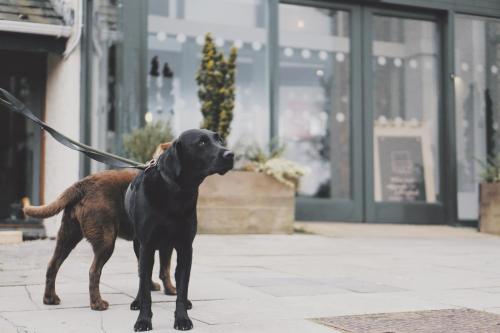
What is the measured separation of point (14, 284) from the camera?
4.57 meters

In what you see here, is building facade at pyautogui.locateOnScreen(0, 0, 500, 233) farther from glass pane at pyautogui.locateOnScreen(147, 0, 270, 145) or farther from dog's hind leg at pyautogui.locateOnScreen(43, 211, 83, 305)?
dog's hind leg at pyautogui.locateOnScreen(43, 211, 83, 305)

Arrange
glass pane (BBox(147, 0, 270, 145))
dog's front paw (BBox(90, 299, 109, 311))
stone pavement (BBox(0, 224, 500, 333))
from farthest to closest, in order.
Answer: glass pane (BBox(147, 0, 270, 145)) → dog's front paw (BBox(90, 299, 109, 311)) → stone pavement (BBox(0, 224, 500, 333))

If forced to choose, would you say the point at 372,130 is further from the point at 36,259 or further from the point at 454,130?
the point at 36,259

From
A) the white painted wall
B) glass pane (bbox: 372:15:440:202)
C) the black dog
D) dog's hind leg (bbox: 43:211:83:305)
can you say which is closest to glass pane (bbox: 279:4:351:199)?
glass pane (bbox: 372:15:440:202)

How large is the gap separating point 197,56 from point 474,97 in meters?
5.06

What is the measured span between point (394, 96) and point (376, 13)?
144 centimetres

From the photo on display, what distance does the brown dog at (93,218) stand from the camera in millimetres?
3709

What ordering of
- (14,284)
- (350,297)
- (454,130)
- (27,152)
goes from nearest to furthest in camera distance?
(350,297), (14,284), (27,152), (454,130)

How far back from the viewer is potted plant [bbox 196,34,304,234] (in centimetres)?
841

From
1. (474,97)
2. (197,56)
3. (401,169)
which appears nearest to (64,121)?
(197,56)

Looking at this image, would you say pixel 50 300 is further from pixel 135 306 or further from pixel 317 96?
pixel 317 96

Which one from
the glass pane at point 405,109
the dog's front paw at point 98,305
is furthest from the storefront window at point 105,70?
the dog's front paw at point 98,305

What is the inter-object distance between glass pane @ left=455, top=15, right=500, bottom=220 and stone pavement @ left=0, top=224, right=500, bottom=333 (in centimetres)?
328

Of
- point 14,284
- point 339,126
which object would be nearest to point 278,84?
point 339,126
